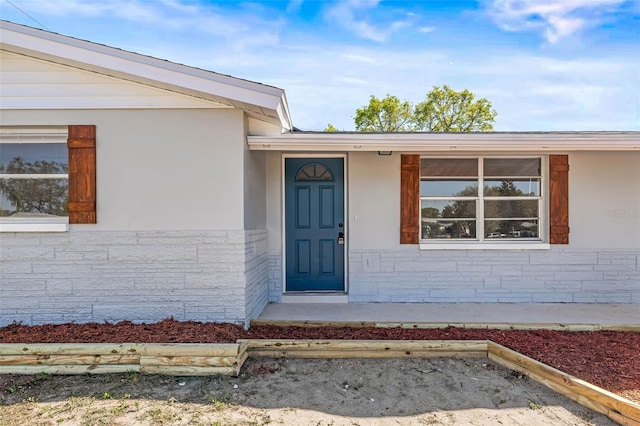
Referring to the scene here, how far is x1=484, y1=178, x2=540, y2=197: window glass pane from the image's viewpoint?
5891 millimetres

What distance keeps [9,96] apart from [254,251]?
3.53 meters

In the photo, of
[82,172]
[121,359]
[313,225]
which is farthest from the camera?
[313,225]

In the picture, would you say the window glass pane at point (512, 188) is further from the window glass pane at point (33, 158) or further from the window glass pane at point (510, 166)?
the window glass pane at point (33, 158)

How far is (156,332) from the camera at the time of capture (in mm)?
4105

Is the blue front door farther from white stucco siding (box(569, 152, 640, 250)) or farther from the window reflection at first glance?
white stucco siding (box(569, 152, 640, 250))

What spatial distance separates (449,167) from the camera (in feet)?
19.3

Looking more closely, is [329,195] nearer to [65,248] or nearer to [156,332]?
[156,332]

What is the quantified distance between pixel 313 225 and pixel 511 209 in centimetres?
321

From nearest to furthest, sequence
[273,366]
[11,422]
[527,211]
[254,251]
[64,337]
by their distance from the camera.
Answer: [11,422], [273,366], [64,337], [254,251], [527,211]

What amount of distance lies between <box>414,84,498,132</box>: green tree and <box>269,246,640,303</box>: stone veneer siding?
1912 cm

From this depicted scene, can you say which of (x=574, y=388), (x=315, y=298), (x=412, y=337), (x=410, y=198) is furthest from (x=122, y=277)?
(x=574, y=388)

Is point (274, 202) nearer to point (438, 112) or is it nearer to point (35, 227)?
point (35, 227)

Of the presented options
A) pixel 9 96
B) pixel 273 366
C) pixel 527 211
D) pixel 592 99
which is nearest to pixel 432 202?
pixel 527 211

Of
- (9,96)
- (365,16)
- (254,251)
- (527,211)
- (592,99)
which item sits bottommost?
(254,251)
